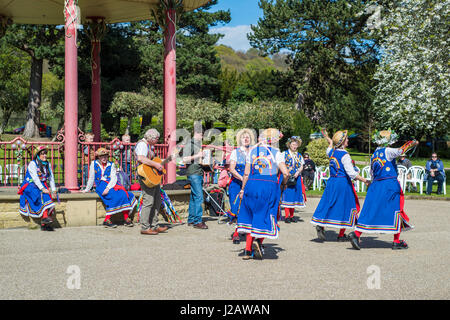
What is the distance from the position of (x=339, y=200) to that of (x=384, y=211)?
74cm

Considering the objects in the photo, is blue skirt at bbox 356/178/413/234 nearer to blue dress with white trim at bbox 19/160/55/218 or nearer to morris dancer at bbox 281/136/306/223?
morris dancer at bbox 281/136/306/223

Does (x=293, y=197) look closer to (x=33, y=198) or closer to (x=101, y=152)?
(x=101, y=152)

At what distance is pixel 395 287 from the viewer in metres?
5.29

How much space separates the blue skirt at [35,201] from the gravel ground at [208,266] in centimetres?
37

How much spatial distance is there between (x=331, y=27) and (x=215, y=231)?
29.3m

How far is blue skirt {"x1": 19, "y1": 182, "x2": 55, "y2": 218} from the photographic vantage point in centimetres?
895

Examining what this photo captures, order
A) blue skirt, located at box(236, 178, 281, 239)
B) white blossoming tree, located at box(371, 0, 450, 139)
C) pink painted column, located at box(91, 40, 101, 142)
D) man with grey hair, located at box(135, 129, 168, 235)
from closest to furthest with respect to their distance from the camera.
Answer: blue skirt, located at box(236, 178, 281, 239) → man with grey hair, located at box(135, 129, 168, 235) → pink painted column, located at box(91, 40, 101, 142) → white blossoming tree, located at box(371, 0, 450, 139)

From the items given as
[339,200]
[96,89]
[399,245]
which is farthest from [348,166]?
[96,89]

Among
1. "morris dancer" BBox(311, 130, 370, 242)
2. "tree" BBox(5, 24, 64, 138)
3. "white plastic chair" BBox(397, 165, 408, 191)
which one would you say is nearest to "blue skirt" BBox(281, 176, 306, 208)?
"morris dancer" BBox(311, 130, 370, 242)

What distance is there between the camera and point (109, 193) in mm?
9578

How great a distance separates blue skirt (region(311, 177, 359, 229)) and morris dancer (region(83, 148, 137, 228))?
3.86 metres

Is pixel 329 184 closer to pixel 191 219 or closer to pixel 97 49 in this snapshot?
pixel 191 219

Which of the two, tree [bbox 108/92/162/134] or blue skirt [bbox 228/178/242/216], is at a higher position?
tree [bbox 108/92/162/134]

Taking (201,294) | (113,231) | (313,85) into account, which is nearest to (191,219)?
(113,231)
